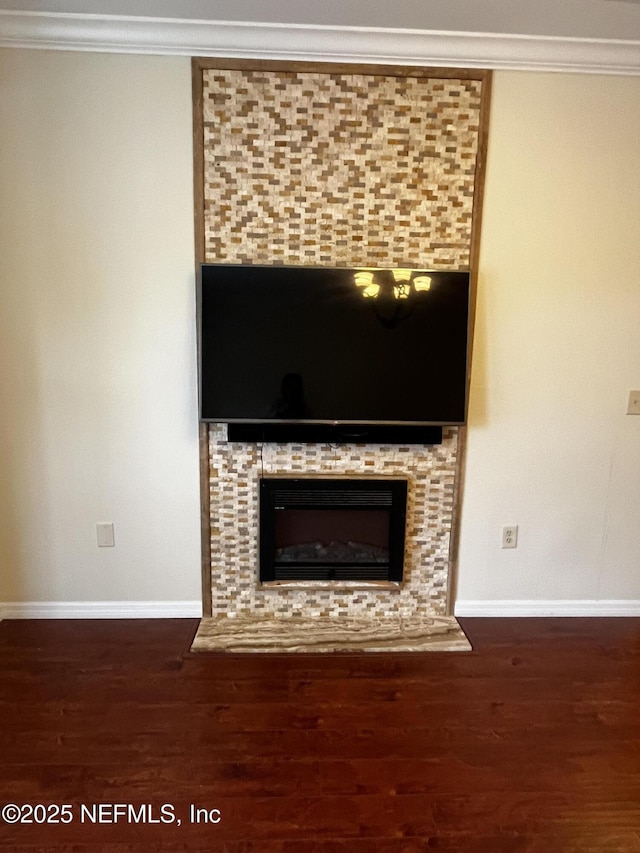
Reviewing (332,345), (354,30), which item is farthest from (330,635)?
(354,30)

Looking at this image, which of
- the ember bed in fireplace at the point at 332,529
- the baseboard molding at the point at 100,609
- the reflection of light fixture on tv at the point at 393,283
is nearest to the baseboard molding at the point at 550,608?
the ember bed in fireplace at the point at 332,529

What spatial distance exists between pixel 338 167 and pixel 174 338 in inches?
39.4

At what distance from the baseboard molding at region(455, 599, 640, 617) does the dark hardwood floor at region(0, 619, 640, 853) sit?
0.47ft

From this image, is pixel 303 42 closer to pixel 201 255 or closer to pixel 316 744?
pixel 201 255

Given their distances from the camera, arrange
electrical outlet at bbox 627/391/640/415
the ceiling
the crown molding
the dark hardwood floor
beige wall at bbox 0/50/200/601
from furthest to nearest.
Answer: electrical outlet at bbox 627/391/640/415 < beige wall at bbox 0/50/200/601 < the crown molding < the ceiling < the dark hardwood floor

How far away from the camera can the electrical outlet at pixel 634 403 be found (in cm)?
256

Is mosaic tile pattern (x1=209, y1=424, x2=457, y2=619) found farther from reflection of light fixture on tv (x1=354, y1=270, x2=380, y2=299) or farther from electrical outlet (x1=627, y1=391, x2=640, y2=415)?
A: electrical outlet (x1=627, y1=391, x2=640, y2=415)

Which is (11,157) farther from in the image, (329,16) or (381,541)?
(381,541)

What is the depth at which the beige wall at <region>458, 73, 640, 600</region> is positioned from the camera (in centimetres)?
233

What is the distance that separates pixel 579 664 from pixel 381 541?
0.99 m

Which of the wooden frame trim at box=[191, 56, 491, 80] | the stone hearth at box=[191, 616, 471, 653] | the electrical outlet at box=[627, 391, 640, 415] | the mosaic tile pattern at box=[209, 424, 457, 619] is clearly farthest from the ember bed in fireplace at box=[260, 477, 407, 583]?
the wooden frame trim at box=[191, 56, 491, 80]

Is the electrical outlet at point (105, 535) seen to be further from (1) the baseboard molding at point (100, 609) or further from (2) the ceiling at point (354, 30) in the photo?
(2) the ceiling at point (354, 30)

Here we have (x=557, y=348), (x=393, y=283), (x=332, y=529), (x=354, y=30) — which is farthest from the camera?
(x=332, y=529)

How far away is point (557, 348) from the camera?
98.3 inches
